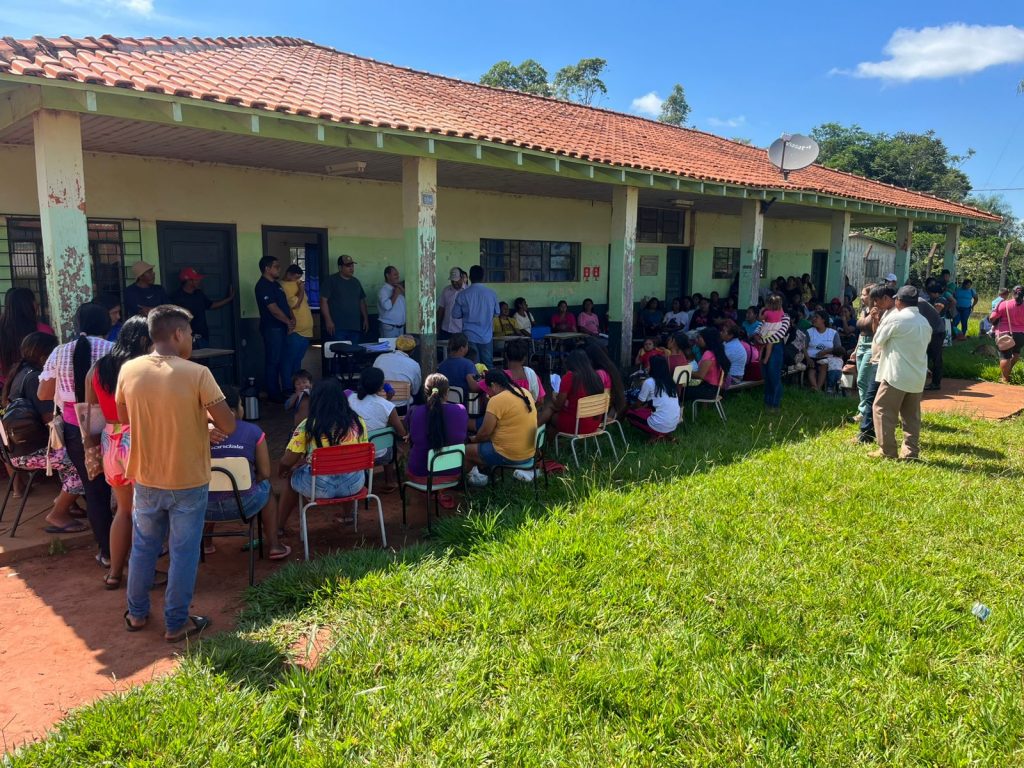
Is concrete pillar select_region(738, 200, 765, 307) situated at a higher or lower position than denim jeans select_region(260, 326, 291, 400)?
higher

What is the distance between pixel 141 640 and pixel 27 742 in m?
0.83

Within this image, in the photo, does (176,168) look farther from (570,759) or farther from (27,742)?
(570,759)

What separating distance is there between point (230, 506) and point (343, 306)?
5.62 m

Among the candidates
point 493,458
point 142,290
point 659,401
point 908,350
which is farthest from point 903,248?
point 142,290

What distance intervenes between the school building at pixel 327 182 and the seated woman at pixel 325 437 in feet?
7.28

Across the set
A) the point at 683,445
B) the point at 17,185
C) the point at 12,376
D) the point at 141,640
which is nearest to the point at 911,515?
the point at 683,445

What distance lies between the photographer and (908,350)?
629cm

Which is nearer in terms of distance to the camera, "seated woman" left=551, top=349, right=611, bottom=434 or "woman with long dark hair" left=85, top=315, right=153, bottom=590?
"woman with long dark hair" left=85, top=315, right=153, bottom=590

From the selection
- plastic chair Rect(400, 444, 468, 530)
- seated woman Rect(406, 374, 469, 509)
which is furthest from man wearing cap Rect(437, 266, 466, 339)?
plastic chair Rect(400, 444, 468, 530)

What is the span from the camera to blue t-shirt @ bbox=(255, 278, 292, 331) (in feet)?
27.8

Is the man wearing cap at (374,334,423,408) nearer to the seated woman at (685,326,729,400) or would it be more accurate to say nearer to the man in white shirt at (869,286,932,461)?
the seated woman at (685,326,729,400)

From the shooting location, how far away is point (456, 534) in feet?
15.7

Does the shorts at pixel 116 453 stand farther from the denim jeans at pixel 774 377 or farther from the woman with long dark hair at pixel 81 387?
the denim jeans at pixel 774 377

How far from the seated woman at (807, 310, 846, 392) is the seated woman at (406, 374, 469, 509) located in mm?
6424
